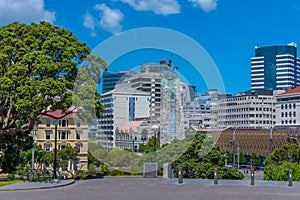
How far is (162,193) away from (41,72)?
10167 mm

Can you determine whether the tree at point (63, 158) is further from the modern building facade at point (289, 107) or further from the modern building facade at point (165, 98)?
the modern building facade at point (289, 107)

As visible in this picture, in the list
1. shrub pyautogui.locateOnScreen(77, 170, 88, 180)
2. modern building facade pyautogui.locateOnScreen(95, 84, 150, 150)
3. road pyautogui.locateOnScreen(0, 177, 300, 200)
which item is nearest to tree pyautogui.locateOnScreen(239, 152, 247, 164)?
shrub pyautogui.locateOnScreen(77, 170, 88, 180)

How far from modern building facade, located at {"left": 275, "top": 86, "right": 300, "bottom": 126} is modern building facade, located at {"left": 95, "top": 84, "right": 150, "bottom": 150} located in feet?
320

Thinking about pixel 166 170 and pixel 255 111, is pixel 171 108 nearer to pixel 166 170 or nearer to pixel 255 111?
pixel 166 170

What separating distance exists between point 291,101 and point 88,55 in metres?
97.5

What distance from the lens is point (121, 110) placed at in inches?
762

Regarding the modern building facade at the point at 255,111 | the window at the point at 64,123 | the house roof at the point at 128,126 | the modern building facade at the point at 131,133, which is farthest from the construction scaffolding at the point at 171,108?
the modern building facade at the point at 255,111

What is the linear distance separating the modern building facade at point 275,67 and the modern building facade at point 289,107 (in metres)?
58.1

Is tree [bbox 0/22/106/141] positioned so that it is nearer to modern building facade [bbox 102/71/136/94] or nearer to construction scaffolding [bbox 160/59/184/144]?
modern building facade [bbox 102/71/136/94]

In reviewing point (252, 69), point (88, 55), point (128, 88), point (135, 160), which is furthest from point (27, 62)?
point (252, 69)

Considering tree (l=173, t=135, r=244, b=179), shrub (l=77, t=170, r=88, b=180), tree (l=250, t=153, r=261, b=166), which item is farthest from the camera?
tree (l=250, t=153, r=261, b=166)

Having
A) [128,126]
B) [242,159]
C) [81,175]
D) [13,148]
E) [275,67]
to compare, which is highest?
[275,67]

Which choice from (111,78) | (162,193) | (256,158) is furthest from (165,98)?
(256,158)

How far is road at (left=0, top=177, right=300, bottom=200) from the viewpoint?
1513 centimetres
